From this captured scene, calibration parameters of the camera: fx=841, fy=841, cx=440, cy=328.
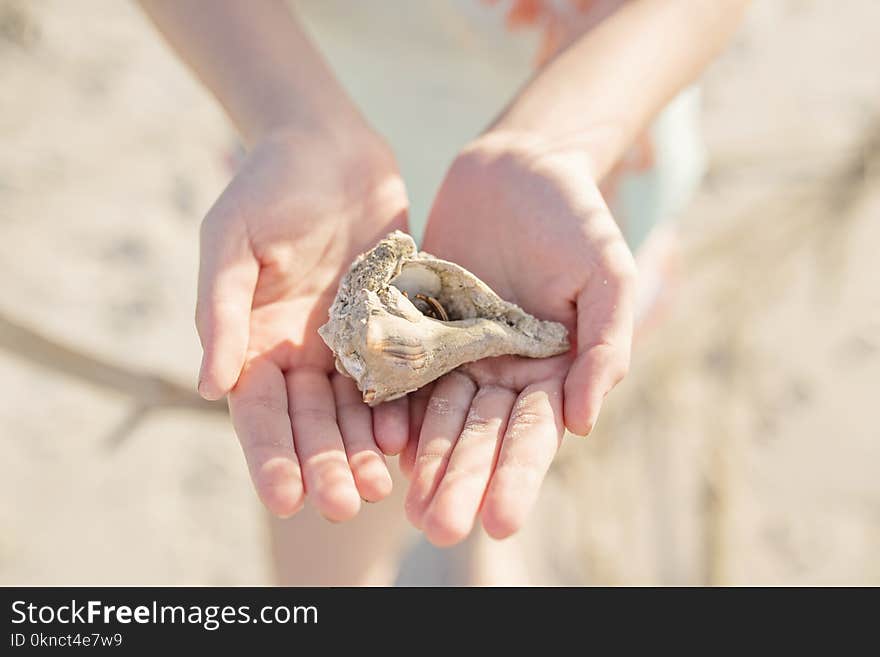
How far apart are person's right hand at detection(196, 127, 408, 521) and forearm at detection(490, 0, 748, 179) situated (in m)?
0.48

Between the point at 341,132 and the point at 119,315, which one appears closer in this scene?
the point at 341,132

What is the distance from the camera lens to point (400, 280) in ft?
7.18

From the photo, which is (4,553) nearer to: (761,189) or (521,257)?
(521,257)

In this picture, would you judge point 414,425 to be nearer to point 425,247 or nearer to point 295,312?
point 295,312

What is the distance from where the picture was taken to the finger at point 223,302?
1.79 m

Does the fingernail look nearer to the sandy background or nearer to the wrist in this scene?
the wrist

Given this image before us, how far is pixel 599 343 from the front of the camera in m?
1.89

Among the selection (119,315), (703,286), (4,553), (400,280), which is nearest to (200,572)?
(4,553)

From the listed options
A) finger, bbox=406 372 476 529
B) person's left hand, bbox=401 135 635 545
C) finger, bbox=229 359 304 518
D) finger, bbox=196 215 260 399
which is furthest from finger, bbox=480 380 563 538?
finger, bbox=196 215 260 399

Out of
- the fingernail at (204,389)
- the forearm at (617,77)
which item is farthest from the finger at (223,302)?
the forearm at (617,77)

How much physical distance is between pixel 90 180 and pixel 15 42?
1.15m

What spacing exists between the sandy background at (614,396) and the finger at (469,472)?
1473mm

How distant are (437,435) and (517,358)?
0.38 metres

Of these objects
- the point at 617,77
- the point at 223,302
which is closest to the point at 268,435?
the point at 223,302
